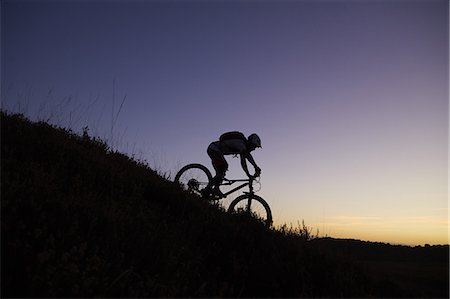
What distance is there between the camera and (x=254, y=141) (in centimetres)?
1120

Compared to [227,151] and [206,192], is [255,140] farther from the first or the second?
[206,192]

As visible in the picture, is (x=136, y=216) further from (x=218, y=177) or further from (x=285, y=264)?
(x=218, y=177)

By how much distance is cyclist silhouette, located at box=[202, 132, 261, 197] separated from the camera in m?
11.3

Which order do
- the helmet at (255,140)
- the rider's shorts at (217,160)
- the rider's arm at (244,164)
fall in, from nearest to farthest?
the helmet at (255,140), the rider's arm at (244,164), the rider's shorts at (217,160)

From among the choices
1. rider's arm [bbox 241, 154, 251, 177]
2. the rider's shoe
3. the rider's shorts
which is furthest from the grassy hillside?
the rider's shorts

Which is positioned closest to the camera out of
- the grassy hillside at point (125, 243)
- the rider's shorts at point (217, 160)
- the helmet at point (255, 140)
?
the grassy hillside at point (125, 243)

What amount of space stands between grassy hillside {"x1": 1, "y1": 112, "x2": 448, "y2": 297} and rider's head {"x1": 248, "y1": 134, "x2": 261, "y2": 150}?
3011mm

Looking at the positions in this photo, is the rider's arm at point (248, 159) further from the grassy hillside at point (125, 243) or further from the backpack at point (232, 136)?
the grassy hillside at point (125, 243)

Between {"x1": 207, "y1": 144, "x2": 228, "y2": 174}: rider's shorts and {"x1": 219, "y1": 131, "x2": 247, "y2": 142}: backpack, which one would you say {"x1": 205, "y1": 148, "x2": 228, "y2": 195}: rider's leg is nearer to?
{"x1": 207, "y1": 144, "x2": 228, "y2": 174}: rider's shorts

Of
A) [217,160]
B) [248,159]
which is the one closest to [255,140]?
[248,159]

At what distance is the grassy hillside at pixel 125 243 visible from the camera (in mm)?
4246

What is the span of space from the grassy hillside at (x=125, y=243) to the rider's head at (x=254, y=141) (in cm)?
301

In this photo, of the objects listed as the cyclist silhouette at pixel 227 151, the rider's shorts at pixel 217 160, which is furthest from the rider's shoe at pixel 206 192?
the rider's shorts at pixel 217 160

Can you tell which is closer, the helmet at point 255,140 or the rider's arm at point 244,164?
the helmet at point 255,140
